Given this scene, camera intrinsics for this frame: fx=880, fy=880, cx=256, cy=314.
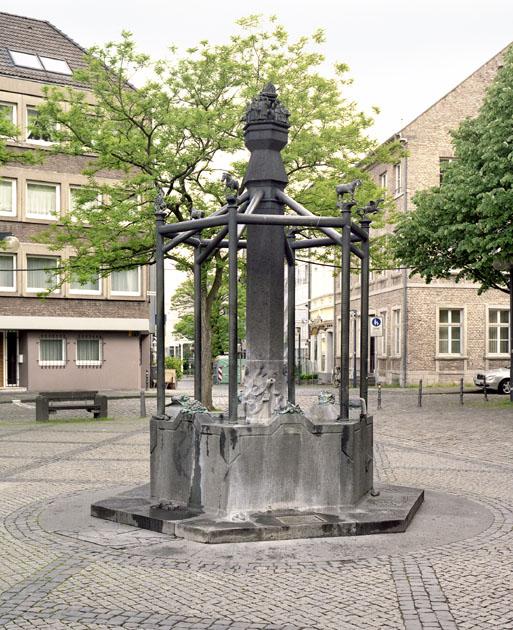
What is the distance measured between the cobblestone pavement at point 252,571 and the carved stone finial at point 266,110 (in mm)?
4435

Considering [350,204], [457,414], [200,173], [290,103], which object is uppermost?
[290,103]

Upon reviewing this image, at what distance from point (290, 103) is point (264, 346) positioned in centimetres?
1264

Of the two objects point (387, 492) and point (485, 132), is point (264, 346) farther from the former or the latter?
point (485, 132)

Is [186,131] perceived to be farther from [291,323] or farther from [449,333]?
[449,333]

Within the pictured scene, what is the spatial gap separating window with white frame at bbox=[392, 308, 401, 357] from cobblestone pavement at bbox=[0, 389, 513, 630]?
2960cm

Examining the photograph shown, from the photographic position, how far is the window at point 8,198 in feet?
116

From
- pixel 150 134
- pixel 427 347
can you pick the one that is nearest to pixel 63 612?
pixel 150 134

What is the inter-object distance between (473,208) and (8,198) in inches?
810

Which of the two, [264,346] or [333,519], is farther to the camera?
[264,346]

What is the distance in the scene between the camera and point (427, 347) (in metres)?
39.9

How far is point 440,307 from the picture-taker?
4019 cm

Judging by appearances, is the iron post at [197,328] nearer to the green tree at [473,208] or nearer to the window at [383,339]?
the green tree at [473,208]

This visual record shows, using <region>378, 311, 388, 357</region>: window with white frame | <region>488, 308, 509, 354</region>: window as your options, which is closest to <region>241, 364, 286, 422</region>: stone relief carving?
<region>488, 308, 509, 354</region>: window

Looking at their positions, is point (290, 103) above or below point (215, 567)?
above
